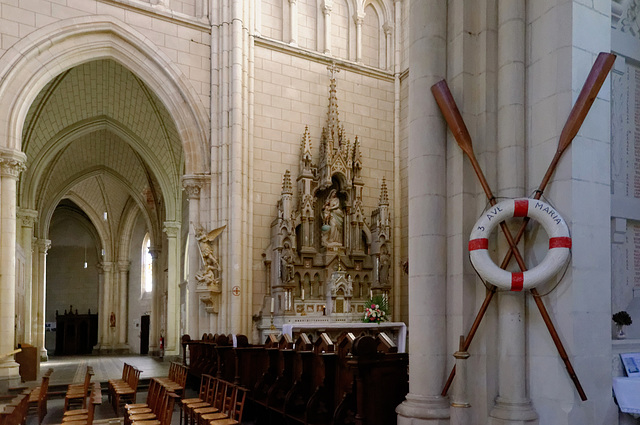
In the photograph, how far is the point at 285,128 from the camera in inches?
543

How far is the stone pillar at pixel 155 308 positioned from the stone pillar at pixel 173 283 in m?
1.86

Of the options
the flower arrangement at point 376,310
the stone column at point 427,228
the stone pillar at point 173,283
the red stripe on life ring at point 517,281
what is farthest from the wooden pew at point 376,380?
the stone pillar at point 173,283

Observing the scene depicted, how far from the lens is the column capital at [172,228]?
1814 cm

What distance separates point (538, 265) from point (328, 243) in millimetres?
8942

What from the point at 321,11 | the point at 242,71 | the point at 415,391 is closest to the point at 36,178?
the point at 242,71

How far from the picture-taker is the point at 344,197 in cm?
1395

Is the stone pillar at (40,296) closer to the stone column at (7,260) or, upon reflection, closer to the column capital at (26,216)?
the column capital at (26,216)

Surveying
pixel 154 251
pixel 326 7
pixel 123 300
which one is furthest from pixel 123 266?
pixel 326 7

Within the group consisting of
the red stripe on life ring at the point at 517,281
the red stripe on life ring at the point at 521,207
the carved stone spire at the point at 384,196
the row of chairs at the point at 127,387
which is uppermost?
the carved stone spire at the point at 384,196

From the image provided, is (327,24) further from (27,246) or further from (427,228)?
(27,246)

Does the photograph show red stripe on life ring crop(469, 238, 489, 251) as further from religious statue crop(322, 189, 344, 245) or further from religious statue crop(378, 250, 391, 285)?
religious statue crop(378, 250, 391, 285)

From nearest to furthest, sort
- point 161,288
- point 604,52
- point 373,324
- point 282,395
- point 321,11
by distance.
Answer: point 604,52
point 282,395
point 373,324
point 321,11
point 161,288

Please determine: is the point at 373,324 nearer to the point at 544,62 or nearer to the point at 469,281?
the point at 469,281

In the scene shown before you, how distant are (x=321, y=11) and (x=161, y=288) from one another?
11.2 m
